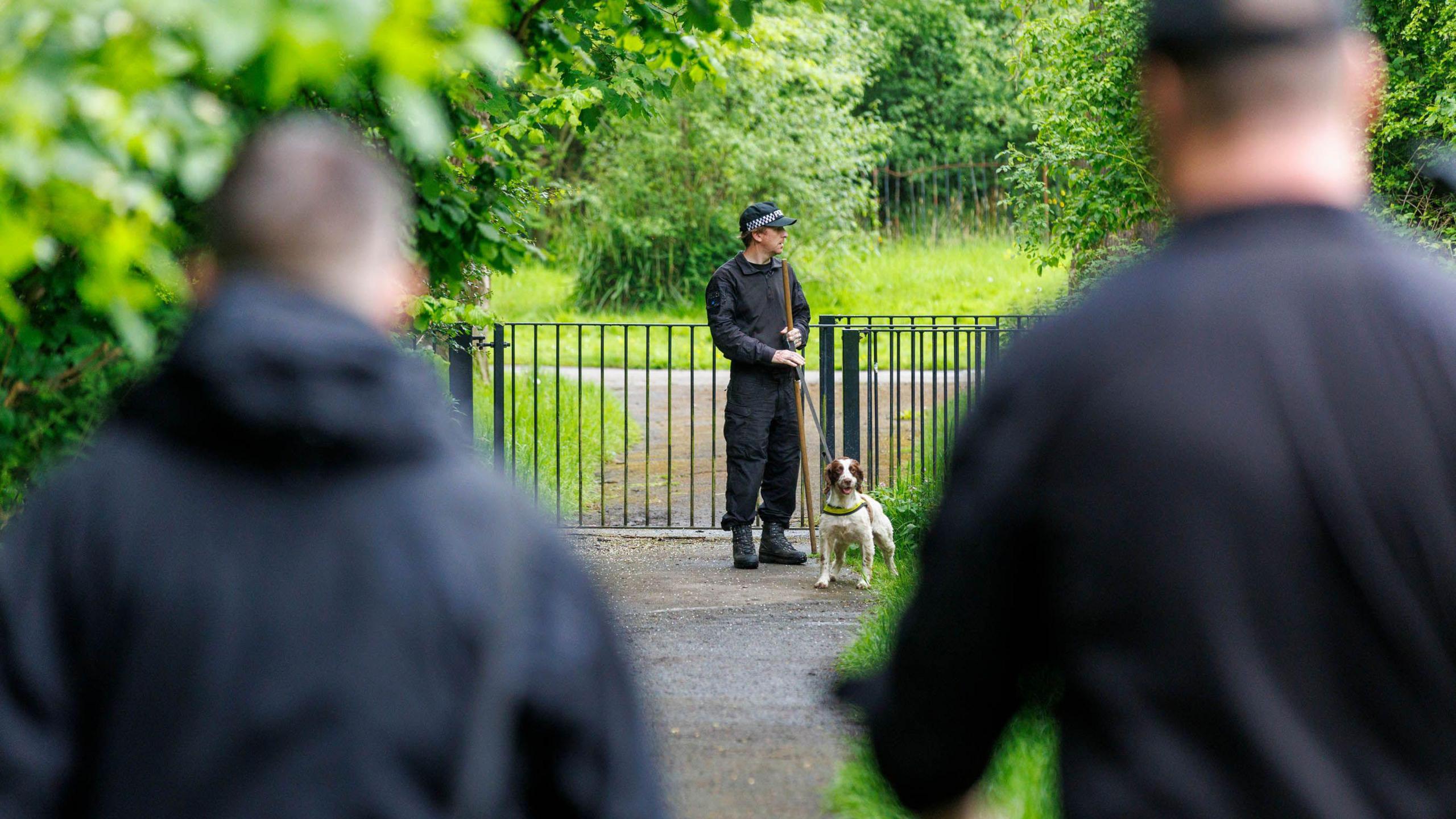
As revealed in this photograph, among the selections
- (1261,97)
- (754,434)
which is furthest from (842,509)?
(1261,97)

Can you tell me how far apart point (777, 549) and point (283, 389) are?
22.4 ft

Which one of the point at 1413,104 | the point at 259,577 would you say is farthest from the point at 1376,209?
the point at 259,577

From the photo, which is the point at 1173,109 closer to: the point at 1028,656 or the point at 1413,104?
the point at 1028,656

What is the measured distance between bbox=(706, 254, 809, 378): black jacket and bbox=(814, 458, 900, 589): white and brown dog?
839mm

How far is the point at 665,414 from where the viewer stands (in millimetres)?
15000

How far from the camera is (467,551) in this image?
156 centimetres

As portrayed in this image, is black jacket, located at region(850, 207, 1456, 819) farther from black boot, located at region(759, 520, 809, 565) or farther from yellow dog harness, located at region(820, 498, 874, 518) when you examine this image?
black boot, located at region(759, 520, 809, 565)

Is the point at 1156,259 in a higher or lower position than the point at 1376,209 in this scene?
lower

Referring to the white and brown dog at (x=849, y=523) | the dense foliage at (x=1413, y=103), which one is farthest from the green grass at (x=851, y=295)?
the white and brown dog at (x=849, y=523)

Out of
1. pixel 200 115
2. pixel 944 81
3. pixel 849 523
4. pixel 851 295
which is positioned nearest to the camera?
pixel 200 115

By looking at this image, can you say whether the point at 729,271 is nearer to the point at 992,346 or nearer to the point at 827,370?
the point at 827,370

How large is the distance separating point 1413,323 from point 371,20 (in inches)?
44.8

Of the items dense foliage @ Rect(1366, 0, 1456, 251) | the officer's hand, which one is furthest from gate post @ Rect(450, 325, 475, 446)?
dense foliage @ Rect(1366, 0, 1456, 251)

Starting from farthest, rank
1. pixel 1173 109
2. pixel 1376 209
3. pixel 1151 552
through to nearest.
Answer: pixel 1376 209 → pixel 1173 109 → pixel 1151 552
